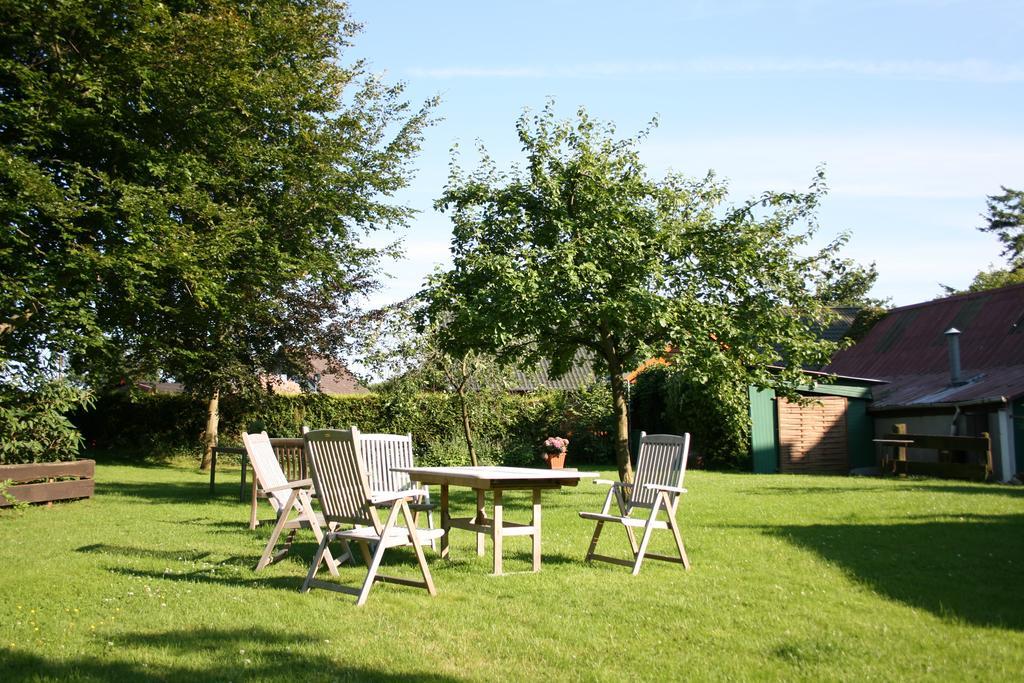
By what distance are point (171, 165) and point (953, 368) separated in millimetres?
20115

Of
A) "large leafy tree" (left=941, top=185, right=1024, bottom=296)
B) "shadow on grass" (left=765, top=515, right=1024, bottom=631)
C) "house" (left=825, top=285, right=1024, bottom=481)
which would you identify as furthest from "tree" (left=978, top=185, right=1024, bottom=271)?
"shadow on grass" (left=765, top=515, right=1024, bottom=631)

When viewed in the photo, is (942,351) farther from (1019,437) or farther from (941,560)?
(941,560)

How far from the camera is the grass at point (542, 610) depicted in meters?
4.44

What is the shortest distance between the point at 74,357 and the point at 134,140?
12.8 feet

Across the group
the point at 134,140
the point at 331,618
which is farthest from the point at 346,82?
the point at 331,618

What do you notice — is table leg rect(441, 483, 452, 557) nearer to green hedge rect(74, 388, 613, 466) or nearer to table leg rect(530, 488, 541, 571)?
table leg rect(530, 488, 541, 571)

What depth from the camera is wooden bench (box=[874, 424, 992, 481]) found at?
19.1 m

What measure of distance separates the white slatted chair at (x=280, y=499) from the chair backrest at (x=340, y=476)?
28cm

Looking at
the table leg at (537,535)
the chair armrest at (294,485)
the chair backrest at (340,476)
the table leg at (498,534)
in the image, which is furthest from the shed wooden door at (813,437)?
the chair backrest at (340,476)

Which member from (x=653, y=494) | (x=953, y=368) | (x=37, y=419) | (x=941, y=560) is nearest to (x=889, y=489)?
(x=941, y=560)

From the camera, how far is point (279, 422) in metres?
24.6

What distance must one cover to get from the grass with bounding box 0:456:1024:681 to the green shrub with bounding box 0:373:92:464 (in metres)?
2.46

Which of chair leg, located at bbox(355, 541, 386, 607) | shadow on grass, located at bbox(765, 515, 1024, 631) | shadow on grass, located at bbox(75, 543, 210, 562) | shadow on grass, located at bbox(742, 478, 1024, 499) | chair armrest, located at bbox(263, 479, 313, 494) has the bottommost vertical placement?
shadow on grass, located at bbox(742, 478, 1024, 499)

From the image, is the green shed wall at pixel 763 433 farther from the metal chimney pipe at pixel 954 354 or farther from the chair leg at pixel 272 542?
the chair leg at pixel 272 542
